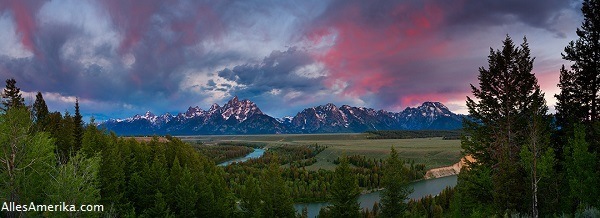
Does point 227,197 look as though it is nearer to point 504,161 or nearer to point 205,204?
point 205,204

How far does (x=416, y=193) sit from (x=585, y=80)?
7241cm

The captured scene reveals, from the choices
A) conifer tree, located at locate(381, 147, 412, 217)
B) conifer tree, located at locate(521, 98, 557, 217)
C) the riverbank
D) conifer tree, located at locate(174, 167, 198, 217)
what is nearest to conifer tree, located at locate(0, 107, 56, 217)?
conifer tree, located at locate(174, 167, 198, 217)

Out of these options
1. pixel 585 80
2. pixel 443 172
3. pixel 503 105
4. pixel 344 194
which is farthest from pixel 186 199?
pixel 443 172

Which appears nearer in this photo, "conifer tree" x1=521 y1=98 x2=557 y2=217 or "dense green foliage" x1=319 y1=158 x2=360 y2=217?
"conifer tree" x1=521 y1=98 x2=557 y2=217

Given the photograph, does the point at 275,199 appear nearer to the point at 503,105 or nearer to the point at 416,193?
the point at 503,105

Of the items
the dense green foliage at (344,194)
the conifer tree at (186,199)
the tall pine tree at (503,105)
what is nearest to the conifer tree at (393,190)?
the dense green foliage at (344,194)

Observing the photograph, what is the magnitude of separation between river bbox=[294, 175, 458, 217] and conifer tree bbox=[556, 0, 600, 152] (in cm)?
5452

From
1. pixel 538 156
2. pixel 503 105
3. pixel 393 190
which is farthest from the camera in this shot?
pixel 393 190

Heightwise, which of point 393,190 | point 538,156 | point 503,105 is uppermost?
point 503,105

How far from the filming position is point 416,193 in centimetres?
10250

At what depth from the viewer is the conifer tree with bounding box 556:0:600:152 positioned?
35312 millimetres

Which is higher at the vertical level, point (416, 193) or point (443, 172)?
point (443, 172)

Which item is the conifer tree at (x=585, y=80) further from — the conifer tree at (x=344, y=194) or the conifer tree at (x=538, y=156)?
the conifer tree at (x=344, y=194)

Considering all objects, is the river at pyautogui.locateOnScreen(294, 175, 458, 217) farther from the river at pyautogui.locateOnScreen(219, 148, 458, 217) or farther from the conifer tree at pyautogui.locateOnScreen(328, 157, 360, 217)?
the conifer tree at pyautogui.locateOnScreen(328, 157, 360, 217)
